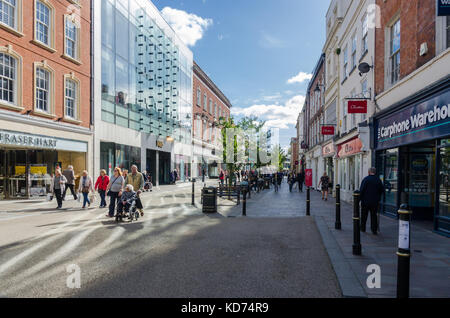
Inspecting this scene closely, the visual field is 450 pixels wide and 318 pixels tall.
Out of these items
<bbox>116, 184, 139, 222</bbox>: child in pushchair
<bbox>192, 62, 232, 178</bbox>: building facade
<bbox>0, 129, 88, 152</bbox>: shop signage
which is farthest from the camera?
<bbox>192, 62, 232, 178</bbox>: building facade

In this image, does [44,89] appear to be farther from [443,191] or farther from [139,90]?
[443,191]

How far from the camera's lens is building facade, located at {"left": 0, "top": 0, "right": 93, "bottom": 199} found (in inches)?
566

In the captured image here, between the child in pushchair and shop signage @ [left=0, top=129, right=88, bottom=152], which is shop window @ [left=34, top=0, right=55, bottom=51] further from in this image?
the child in pushchair

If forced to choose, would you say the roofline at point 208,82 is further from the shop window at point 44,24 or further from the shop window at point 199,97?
the shop window at point 44,24

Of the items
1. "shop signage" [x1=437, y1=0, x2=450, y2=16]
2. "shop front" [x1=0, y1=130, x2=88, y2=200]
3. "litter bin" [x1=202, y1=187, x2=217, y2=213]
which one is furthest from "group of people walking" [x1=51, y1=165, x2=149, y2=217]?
"shop signage" [x1=437, y1=0, x2=450, y2=16]

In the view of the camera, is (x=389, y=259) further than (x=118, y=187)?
No

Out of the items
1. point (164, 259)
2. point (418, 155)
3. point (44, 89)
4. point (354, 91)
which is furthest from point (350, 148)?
point (44, 89)

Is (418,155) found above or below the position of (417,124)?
below

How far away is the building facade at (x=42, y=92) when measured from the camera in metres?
14.4

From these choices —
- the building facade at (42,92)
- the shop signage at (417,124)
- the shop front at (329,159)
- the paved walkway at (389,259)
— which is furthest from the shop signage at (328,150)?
the building facade at (42,92)

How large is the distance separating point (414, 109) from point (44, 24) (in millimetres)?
17054

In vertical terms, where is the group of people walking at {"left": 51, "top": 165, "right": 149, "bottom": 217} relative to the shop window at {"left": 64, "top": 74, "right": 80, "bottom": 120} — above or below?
below

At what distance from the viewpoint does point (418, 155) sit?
9.91 meters

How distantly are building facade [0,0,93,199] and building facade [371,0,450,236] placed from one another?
602 inches
